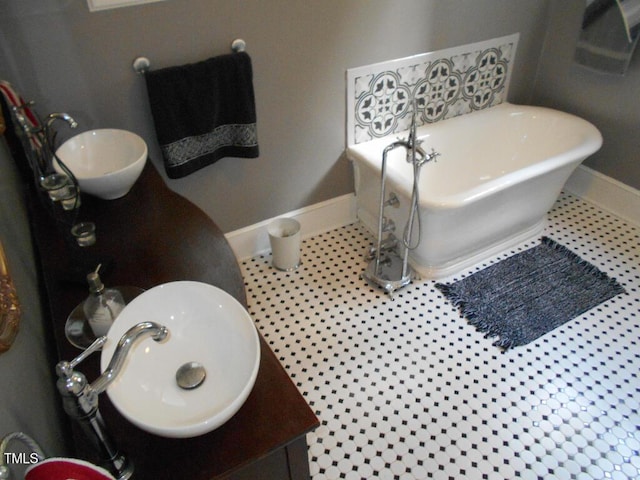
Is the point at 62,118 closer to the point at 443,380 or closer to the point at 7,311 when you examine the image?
the point at 7,311

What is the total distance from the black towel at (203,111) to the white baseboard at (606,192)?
6.75 feet

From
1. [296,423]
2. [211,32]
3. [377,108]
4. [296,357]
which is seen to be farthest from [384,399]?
[211,32]

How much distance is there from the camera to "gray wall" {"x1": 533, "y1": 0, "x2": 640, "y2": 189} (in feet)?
8.37

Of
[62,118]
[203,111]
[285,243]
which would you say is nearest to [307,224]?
[285,243]

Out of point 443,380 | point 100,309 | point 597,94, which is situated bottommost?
point 443,380

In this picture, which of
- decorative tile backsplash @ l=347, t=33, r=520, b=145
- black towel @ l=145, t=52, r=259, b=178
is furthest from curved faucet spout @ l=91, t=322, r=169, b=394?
decorative tile backsplash @ l=347, t=33, r=520, b=145

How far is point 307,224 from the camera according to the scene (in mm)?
2686

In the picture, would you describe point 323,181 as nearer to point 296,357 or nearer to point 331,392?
point 296,357

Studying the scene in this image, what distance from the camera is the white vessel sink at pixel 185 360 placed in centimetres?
87

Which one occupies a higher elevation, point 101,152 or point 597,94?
point 101,152

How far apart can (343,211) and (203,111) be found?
109 cm

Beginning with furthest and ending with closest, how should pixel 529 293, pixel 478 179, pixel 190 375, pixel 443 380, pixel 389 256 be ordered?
pixel 478 179, pixel 389 256, pixel 529 293, pixel 443 380, pixel 190 375

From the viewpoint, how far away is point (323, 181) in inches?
102

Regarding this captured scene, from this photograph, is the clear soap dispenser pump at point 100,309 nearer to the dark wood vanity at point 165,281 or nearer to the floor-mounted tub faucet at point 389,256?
the dark wood vanity at point 165,281
